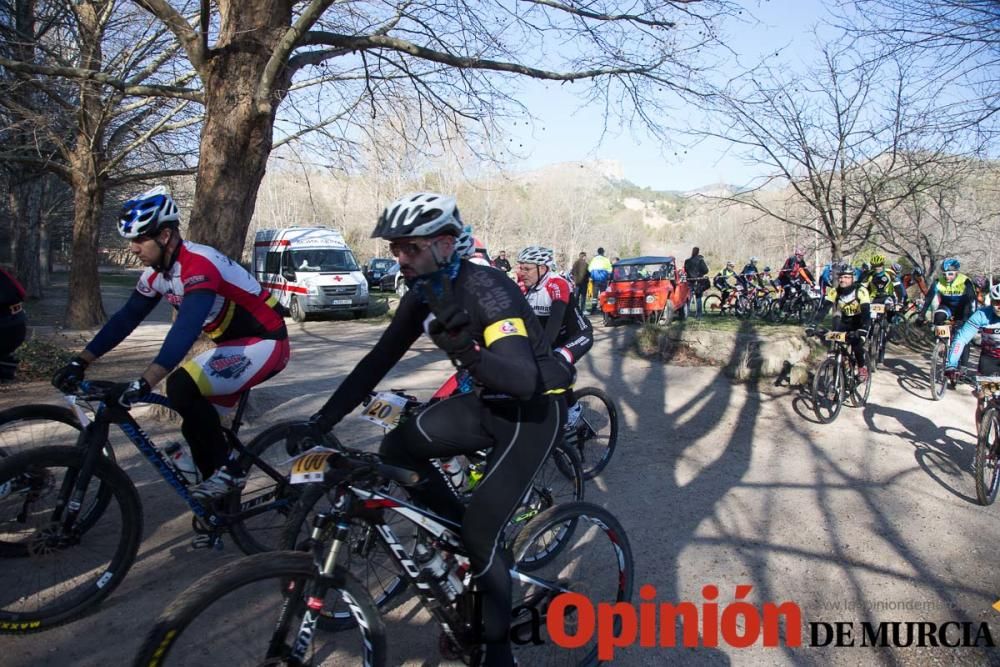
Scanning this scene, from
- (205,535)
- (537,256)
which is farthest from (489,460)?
(537,256)

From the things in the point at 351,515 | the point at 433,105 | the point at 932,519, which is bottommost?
the point at 932,519

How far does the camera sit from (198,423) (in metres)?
3.82

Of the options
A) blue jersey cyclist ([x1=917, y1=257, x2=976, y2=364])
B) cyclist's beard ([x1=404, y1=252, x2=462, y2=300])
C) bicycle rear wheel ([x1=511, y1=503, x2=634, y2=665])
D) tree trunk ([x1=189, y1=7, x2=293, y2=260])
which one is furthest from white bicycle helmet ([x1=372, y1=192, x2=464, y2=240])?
blue jersey cyclist ([x1=917, y1=257, x2=976, y2=364])

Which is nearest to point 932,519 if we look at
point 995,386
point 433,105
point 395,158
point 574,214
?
point 995,386

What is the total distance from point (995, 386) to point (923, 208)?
1135 cm

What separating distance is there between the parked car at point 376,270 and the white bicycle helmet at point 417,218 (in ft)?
113

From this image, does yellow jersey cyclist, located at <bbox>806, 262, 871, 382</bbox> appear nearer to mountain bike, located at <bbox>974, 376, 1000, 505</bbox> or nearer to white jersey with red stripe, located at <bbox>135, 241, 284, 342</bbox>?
mountain bike, located at <bbox>974, 376, 1000, 505</bbox>

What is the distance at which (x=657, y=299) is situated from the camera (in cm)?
1725

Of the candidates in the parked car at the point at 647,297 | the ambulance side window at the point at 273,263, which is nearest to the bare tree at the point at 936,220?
the parked car at the point at 647,297

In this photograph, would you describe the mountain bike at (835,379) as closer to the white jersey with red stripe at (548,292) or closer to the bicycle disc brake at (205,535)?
the white jersey with red stripe at (548,292)

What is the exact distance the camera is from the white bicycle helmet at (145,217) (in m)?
3.67

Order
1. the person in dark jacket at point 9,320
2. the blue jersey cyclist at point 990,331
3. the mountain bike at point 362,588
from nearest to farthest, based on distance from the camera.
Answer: the mountain bike at point 362,588 → the person in dark jacket at point 9,320 → the blue jersey cyclist at point 990,331

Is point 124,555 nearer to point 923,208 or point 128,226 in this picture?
point 128,226

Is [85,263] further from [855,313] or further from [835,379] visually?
[855,313]
